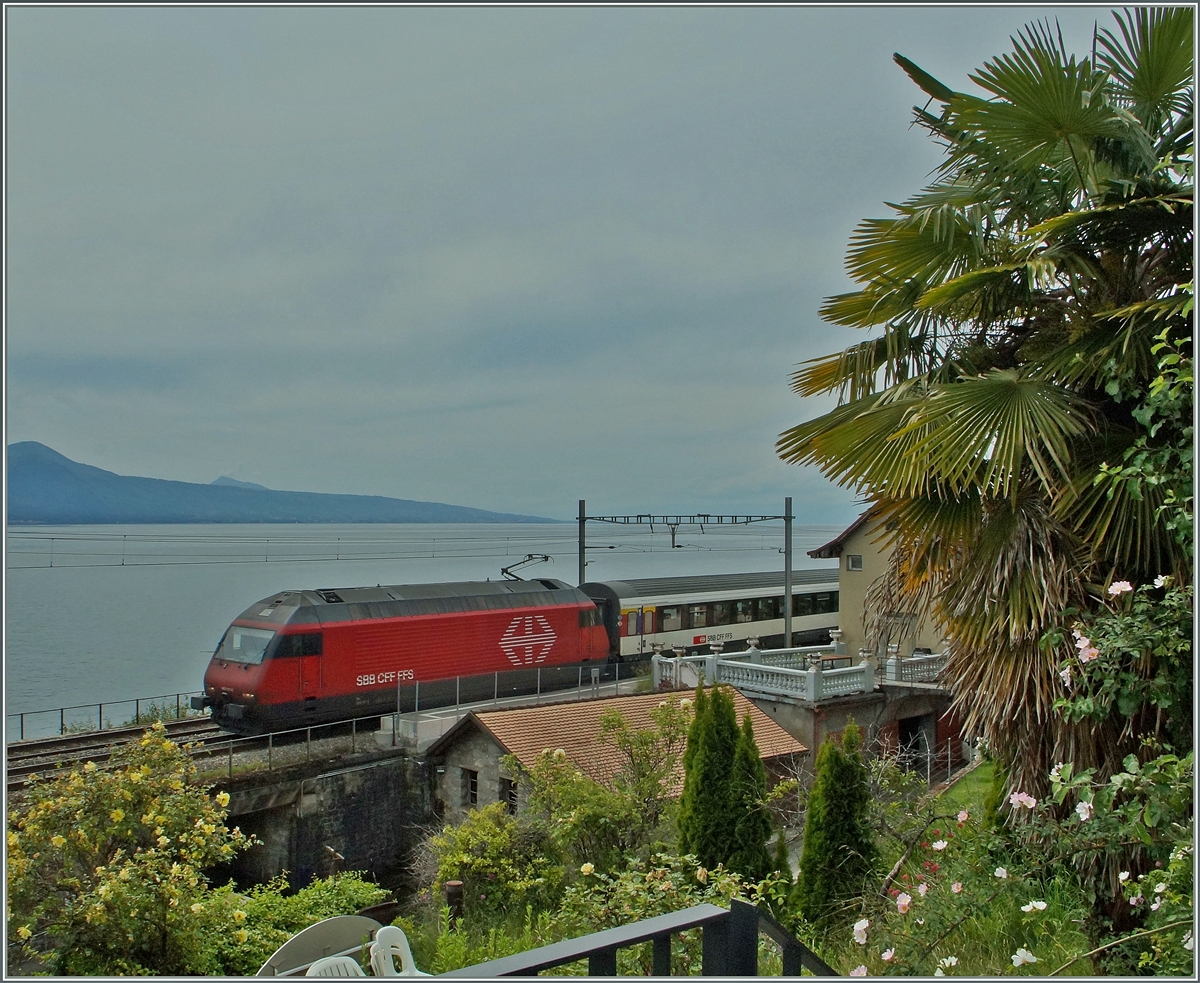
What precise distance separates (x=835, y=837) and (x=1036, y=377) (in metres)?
5.21

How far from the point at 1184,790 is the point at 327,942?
3.97 m

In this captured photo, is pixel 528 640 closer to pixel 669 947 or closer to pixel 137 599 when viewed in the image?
pixel 669 947

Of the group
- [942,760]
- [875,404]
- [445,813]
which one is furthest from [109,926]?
[942,760]

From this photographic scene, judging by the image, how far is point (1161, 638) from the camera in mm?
3623

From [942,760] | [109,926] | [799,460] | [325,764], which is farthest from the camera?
[942,760]

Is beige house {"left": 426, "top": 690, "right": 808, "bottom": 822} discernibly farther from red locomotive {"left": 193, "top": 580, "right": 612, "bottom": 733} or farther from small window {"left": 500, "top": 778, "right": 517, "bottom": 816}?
red locomotive {"left": 193, "top": 580, "right": 612, "bottom": 733}

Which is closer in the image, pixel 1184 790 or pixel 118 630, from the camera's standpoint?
pixel 1184 790

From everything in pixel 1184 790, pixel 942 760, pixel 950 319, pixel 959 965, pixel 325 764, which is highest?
pixel 950 319

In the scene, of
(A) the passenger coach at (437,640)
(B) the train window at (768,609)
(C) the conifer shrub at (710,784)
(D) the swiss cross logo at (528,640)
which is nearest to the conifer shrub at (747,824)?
(C) the conifer shrub at (710,784)

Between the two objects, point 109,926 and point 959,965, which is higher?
point 959,965

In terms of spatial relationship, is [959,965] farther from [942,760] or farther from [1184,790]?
[942,760]

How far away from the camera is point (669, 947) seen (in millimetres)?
2094

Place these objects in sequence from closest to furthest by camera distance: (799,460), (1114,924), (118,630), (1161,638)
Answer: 1. (1161,638)
2. (1114,924)
3. (799,460)
4. (118,630)

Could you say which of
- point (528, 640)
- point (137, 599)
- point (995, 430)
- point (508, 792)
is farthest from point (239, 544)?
point (995, 430)
